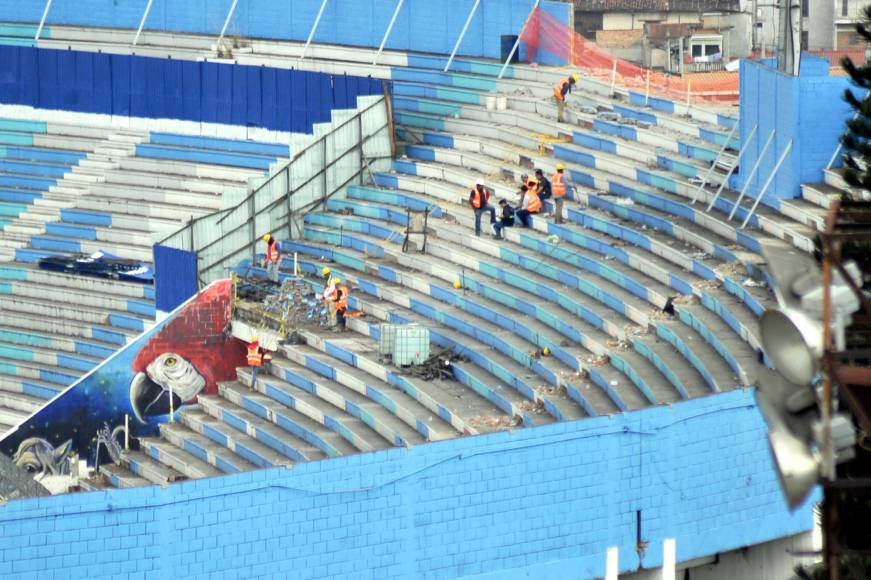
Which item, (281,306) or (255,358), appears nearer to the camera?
(255,358)

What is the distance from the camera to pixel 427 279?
30922 mm

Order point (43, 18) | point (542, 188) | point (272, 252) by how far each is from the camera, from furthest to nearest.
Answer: point (43, 18)
point (272, 252)
point (542, 188)

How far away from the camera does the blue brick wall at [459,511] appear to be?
18.6 meters

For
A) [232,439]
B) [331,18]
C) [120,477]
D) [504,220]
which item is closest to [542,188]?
[504,220]

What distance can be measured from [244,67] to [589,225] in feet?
30.2

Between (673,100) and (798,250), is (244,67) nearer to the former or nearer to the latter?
(673,100)

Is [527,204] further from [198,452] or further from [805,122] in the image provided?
[198,452]

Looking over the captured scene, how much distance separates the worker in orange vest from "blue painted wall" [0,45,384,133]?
622cm

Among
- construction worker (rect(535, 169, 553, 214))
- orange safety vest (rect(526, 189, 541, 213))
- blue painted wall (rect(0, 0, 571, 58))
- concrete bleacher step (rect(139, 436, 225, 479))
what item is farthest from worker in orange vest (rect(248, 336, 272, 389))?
blue painted wall (rect(0, 0, 571, 58))

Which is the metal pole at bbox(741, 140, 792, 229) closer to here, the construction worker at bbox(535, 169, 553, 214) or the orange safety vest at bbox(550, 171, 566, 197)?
the orange safety vest at bbox(550, 171, 566, 197)

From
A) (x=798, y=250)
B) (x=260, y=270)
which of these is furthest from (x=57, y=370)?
(x=798, y=250)

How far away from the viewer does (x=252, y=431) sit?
28.6m

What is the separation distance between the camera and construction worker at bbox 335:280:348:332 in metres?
30.6

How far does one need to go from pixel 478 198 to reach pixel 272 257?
139 inches
